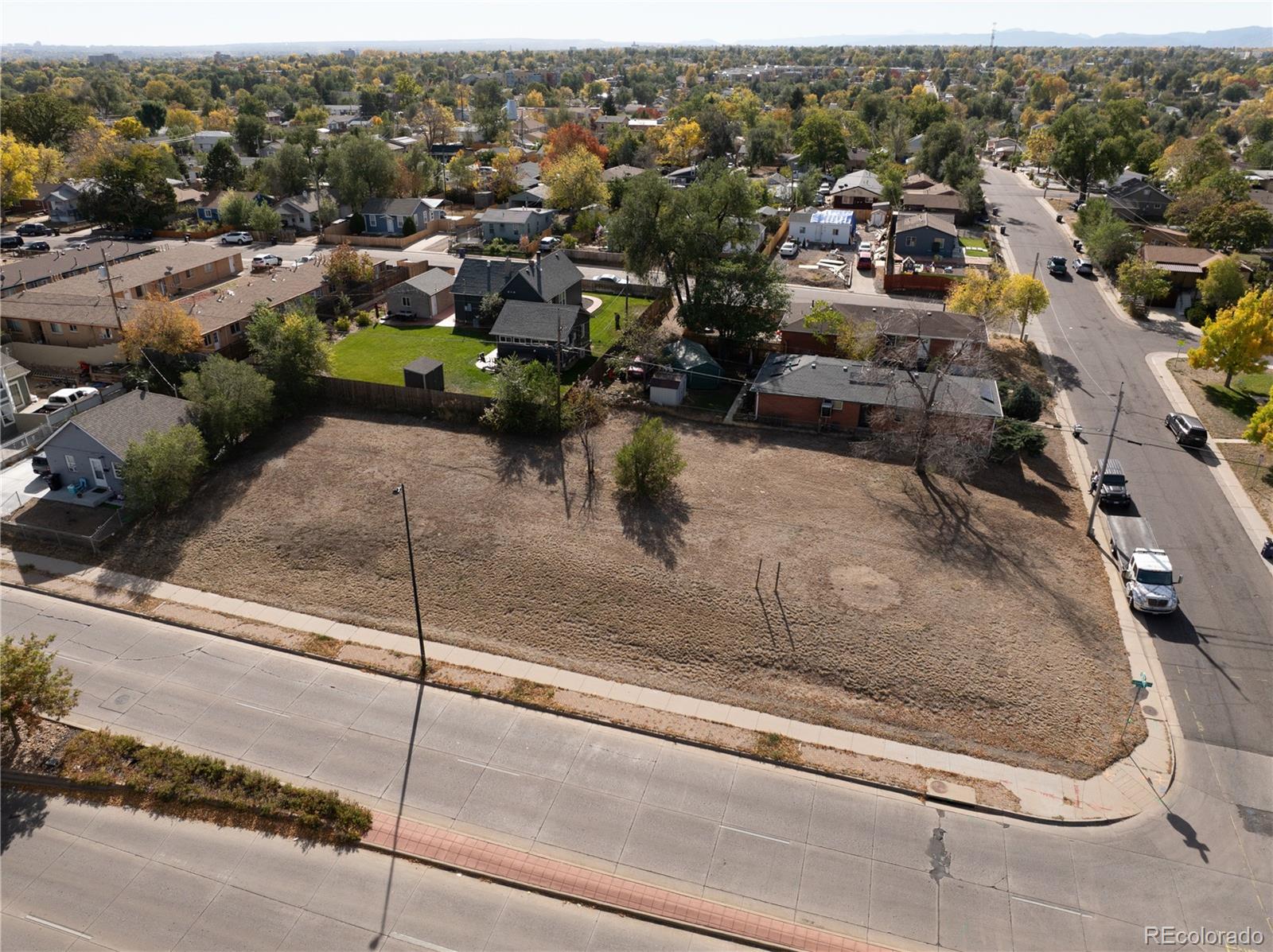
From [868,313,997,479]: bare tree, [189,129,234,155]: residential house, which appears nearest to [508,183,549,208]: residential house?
[868,313,997,479]: bare tree

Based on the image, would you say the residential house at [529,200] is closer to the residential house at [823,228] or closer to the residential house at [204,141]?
the residential house at [823,228]

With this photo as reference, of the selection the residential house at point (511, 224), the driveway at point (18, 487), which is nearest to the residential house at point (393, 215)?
the residential house at point (511, 224)

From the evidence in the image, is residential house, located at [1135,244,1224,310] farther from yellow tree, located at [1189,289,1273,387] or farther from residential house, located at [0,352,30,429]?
residential house, located at [0,352,30,429]

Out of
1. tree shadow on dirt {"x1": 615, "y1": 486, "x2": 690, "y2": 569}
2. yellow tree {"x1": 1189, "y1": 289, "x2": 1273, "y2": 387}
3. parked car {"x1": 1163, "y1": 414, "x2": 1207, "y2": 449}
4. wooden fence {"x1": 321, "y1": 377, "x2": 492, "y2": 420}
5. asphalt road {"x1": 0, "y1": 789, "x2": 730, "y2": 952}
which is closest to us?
asphalt road {"x1": 0, "y1": 789, "x2": 730, "y2": 952}

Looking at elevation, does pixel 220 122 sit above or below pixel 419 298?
above

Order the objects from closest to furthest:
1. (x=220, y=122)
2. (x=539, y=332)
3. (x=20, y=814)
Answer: (x=20, y=814) → (x=539, y=332) → (x=220, y=122)

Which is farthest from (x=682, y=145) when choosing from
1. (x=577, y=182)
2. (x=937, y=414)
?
(x=937, y=414)

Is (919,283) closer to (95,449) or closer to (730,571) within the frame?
(730,571)
